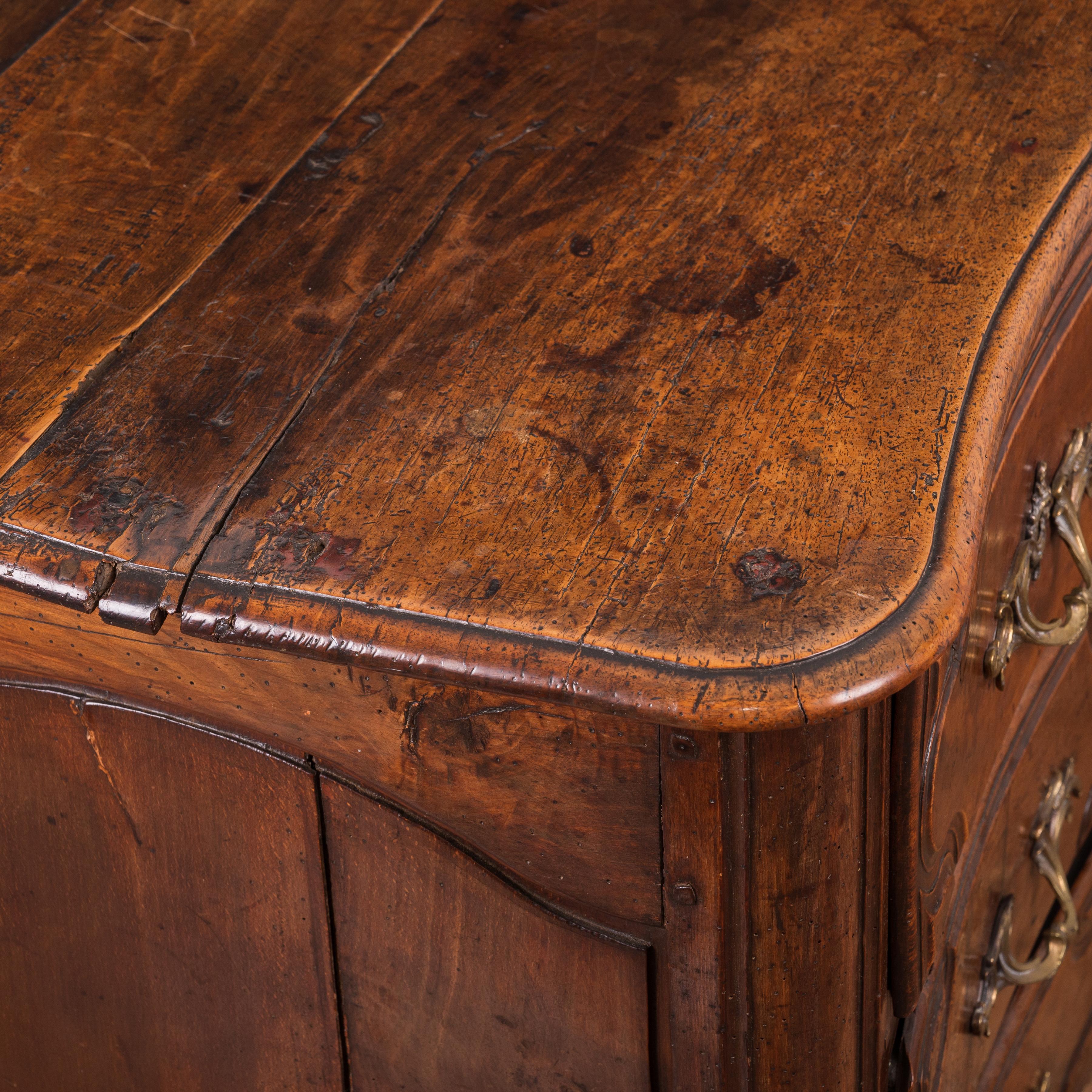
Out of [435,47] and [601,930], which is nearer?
[601,930]

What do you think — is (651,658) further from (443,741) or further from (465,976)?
(465,976)

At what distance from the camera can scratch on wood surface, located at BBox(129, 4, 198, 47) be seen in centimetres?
93

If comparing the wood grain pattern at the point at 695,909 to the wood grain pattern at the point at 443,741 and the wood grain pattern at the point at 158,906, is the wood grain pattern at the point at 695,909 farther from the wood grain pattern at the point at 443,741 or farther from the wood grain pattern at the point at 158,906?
the wood grain pattern at the point at 158,906

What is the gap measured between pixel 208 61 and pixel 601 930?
606 mm

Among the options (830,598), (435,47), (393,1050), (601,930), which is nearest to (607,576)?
(830,598)

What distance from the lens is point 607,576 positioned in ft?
1.86

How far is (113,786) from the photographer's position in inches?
28.0

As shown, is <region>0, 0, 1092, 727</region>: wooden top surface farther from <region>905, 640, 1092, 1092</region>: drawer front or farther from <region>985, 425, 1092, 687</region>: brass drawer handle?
<region>905, 640, 1092, 1092</region>: drawer front

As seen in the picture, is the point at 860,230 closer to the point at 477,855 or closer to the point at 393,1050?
the point at 477,855

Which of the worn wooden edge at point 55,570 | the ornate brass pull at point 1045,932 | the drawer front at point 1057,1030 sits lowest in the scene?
the drawer front at point 1057,1030

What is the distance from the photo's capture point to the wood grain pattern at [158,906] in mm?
691

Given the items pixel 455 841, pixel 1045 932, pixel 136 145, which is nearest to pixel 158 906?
pixel 455 841

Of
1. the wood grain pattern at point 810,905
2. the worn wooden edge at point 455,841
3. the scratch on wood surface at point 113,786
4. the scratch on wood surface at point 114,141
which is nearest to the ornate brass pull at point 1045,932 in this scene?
the wood grain pattern at point 810,905

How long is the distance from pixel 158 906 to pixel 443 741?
0.23 meters
